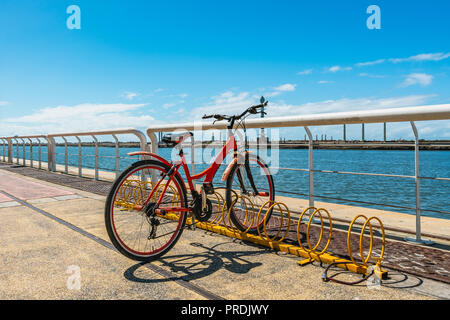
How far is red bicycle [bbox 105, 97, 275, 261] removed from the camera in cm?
363

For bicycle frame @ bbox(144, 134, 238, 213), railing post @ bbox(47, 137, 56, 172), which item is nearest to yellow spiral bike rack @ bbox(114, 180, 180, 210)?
bicycle frame @ bbox(144, 134, 238, 213)

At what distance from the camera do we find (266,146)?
5543 mm

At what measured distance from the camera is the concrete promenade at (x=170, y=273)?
2904 millimetres

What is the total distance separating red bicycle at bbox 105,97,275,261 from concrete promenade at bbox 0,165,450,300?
0.24 metres

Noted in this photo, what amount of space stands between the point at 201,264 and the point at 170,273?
0.36 meters

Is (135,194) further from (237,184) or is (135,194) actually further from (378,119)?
(378,119)

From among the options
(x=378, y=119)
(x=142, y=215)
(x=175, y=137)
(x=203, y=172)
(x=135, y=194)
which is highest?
(x=378, y=119)

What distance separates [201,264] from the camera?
143 inches

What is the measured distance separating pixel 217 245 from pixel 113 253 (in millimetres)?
1171

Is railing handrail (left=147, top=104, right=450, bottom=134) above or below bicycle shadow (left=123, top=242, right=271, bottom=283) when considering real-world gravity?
above

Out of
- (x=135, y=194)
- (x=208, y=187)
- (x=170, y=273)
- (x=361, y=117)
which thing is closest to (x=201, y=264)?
(x=170, y=273)

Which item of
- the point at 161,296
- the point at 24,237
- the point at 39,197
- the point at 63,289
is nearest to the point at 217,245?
the point at 161,296

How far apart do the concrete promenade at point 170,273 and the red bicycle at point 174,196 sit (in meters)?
0.24

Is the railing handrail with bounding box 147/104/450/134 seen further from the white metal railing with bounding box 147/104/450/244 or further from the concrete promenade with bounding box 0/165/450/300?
the concrete promenade with bounding box 0/165/450/300
